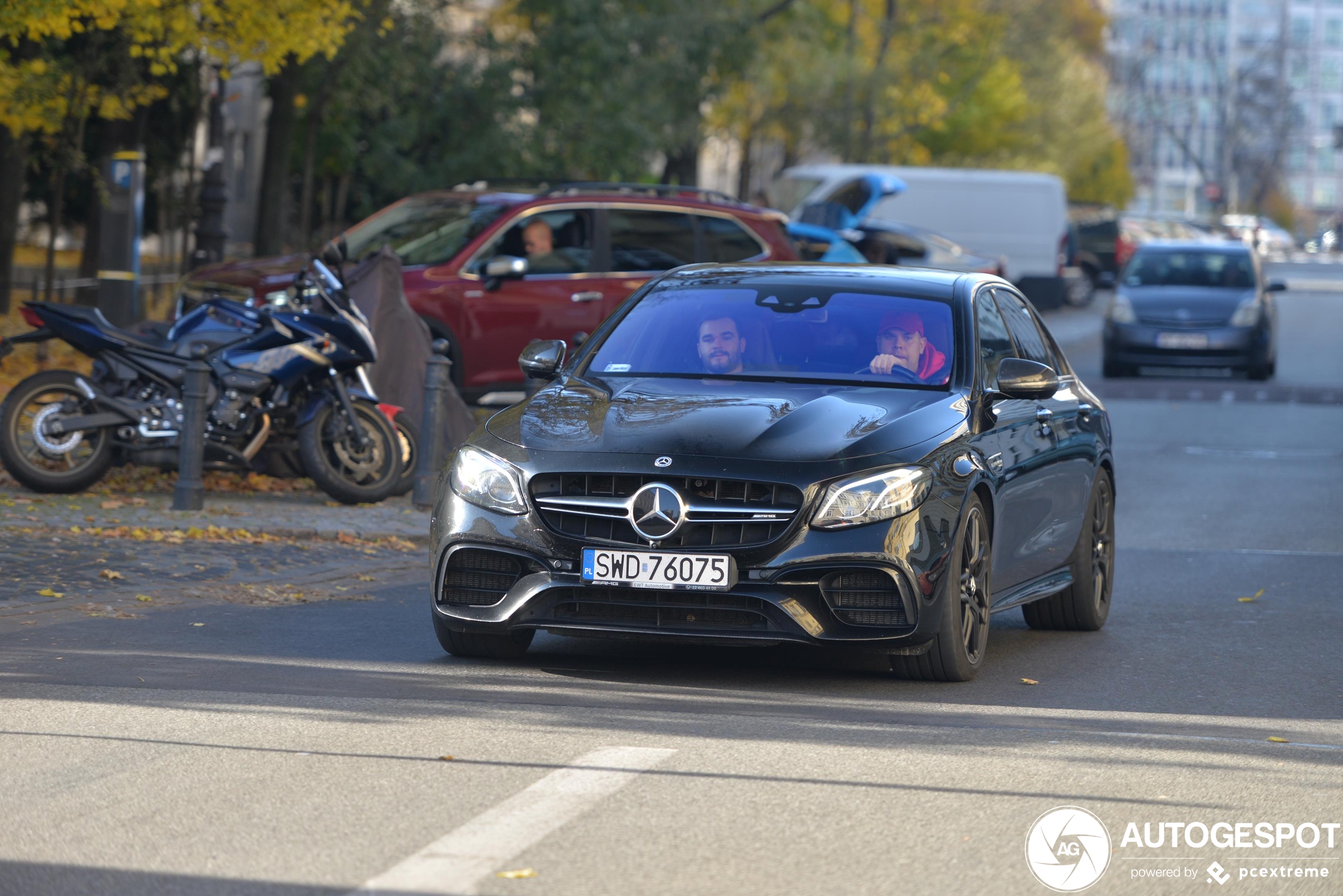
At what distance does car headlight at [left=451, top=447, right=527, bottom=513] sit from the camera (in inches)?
288

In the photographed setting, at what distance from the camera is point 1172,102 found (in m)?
110

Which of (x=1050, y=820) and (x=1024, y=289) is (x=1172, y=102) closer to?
(x=1024, y=289)

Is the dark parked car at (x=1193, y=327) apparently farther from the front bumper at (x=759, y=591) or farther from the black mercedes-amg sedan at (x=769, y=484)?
the front bumper at (x=759, y=591)

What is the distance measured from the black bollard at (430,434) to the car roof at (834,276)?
395cm

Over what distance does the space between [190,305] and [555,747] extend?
9.27 m

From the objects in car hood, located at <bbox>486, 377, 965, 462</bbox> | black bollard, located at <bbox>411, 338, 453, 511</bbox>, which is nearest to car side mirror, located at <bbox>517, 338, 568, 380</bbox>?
car hood, located at <bbox>486, 377, 965, 462</bbox>

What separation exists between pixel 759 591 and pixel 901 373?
4.63 ft

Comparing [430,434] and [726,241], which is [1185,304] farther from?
[430,434]

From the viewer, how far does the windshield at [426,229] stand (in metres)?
16.6

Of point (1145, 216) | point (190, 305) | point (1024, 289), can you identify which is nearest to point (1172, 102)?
point (1145, 216)

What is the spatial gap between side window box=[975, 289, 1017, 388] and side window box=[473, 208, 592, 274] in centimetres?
830

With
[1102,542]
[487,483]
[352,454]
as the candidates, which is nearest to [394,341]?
[352,454]

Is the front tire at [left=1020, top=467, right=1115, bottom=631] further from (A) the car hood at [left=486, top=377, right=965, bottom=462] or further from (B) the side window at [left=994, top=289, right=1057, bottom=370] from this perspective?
(A) the car hood at [left=486, top=377, right=965, bottom=462]

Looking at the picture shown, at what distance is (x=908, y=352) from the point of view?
8.21 m
